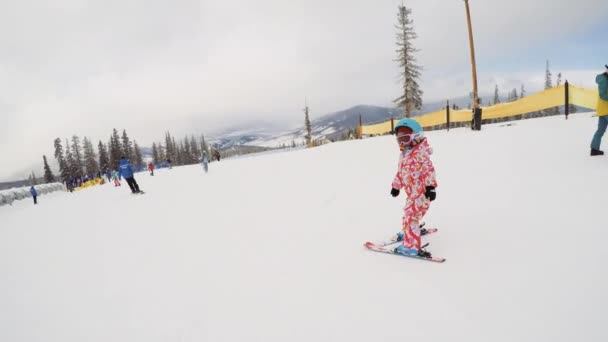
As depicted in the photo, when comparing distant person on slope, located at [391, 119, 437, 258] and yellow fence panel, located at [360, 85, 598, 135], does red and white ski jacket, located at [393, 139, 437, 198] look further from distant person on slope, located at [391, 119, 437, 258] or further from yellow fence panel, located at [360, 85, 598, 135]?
yellow fence panel, located at [360, 85, 598, 135]

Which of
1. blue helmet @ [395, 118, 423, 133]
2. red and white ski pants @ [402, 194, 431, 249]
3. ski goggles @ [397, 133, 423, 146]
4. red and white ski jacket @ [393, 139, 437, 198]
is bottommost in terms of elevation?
red and white ski pants @ [402, 194, 431, 249]

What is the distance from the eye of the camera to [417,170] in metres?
3.56

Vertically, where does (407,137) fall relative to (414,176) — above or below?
above

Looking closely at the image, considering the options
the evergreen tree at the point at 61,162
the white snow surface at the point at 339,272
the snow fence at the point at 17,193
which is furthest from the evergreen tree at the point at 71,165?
the white snow surface at the point at 339,272

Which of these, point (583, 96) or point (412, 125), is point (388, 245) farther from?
point (583, 96)

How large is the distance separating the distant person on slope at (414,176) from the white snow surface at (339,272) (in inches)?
11.4

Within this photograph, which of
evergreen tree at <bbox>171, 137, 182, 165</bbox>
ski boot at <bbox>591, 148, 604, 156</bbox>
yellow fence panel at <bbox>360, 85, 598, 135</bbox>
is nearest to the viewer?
ski boot at <bbox>591, 148, 604, 156</bbox>

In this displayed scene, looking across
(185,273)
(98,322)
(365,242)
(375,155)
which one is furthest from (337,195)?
(375,155)

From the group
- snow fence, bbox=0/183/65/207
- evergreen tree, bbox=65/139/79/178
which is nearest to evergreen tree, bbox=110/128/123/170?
evergreen tree, bbox=65/139/79/178

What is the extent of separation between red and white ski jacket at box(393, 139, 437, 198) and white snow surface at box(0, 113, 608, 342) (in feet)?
3.03

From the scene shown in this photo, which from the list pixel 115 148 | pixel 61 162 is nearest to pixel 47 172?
pixel 61 162

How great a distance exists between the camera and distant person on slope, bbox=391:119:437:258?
353 cm

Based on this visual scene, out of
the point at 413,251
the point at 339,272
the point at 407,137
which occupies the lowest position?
the point at 339,272

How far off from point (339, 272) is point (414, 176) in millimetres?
1525
